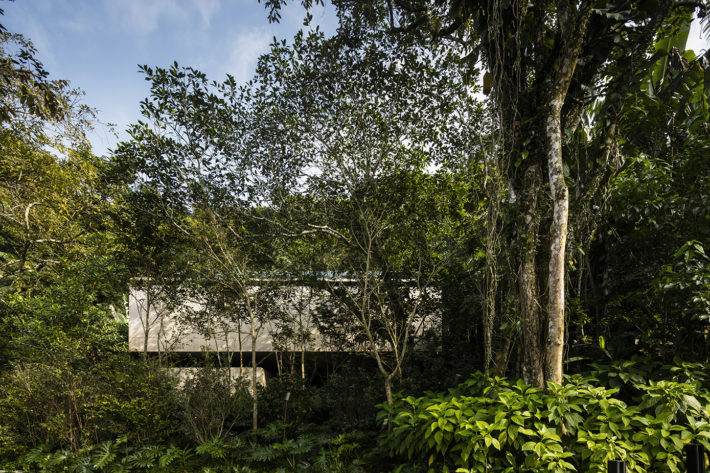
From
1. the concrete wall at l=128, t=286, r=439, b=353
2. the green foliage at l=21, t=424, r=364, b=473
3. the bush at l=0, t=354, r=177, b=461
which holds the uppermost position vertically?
the concrete wall at l=128, t=286, r=439, b=353

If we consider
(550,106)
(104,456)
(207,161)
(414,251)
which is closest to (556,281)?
(550,106)

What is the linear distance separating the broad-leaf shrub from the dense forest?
0.02 metres

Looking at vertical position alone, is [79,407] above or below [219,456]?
above

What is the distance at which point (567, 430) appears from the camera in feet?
9.45

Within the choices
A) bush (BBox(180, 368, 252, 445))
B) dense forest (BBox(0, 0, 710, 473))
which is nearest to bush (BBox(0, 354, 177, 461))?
dense forest (BBox(0, 0, 710, 473))

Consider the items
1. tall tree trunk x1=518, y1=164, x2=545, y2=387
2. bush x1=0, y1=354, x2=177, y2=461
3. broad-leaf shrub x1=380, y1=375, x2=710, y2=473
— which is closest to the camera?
broad-leaf shrub x1=380, y1=375, x2=710, y2=473

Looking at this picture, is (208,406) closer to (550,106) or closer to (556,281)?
(556,281)

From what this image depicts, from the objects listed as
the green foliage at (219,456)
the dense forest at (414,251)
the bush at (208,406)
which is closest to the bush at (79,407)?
the dense forest at (414,251)

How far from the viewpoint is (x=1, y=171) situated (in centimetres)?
729

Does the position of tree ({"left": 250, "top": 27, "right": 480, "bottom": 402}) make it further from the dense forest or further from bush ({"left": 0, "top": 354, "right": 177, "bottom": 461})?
bush ({"left": 0, "top": 354, "right": 177, "bottom": 461})

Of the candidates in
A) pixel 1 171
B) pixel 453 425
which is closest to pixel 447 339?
pixel 453 425

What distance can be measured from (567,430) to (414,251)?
290cm

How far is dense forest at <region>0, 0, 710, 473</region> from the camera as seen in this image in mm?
3389

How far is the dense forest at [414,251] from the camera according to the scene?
3389 mm
